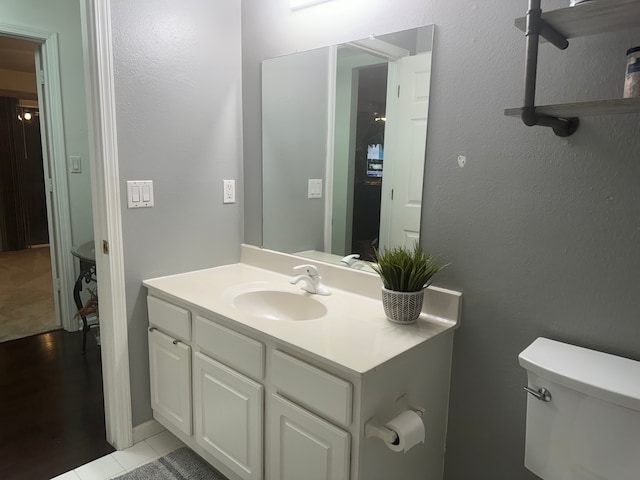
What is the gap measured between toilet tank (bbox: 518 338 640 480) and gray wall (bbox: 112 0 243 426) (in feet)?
4.83

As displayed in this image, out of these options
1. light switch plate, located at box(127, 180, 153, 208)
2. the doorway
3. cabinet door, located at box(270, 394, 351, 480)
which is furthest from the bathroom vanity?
the doorway

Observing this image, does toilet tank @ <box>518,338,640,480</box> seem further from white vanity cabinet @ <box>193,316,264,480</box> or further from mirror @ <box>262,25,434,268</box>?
white vanity cabinet @ <box>193,316,264,480</box>

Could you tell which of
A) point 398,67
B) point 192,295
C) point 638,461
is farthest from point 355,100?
point 638,461

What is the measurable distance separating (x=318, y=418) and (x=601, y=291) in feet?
2.81

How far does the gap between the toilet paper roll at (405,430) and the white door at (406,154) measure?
612 millimetres

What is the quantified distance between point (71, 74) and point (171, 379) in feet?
7.87

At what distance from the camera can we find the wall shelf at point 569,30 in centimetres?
96

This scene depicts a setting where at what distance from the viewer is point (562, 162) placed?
1226mm

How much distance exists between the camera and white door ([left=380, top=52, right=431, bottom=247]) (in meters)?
1.50

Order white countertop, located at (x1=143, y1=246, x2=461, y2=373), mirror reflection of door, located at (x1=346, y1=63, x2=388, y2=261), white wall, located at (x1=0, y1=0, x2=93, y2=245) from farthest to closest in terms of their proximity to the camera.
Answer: white wall, located at (x1=0, y1=0, x2=93, y2=245) → mirror reflection of door, located at (x1=346, y1=63, x2=388, y2=261) → white countertop, located at (x1=143, y1=246, x2=461, y2=373)

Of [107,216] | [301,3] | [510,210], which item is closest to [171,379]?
[107,216]

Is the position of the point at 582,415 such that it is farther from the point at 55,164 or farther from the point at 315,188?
the point at 55,164

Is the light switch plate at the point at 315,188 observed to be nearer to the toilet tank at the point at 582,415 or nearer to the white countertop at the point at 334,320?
the white countertop at the point at 334,320

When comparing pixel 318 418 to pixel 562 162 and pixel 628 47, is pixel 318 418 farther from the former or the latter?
pixel 628 47
